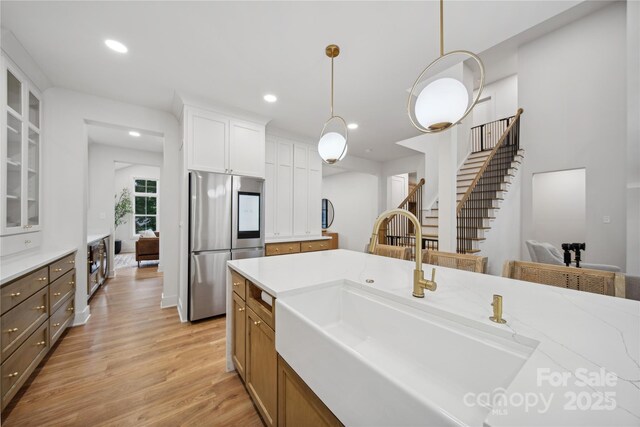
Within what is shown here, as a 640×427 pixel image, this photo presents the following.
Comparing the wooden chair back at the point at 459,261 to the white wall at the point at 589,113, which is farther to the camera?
the white wall at the point at 589,113

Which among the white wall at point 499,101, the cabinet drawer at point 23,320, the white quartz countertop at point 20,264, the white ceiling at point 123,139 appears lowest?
the cabinet drawer at point 23,320

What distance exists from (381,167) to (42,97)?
6.30m

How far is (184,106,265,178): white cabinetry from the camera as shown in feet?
9.73

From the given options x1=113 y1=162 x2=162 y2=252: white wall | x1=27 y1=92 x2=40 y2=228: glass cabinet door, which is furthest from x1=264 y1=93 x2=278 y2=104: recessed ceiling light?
x1=113 y1=162 x2=162 y2=252: white wall

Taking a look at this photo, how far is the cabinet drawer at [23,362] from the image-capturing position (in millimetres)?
1502

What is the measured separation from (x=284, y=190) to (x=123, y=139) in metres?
3.67

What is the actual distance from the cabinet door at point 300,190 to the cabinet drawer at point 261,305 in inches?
108

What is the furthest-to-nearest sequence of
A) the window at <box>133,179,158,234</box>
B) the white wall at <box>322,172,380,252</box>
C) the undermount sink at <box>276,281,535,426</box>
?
the window at <box>133,179,158,234</box> < the white wall at <box>322,172,380,252</box> < the undermount sink at <box>276,281,535,426</box>

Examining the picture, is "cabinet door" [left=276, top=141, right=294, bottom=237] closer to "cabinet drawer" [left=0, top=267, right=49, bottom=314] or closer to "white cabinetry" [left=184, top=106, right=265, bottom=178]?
"white cabinetry" [left=184, top=106, right=265, bottom=178]

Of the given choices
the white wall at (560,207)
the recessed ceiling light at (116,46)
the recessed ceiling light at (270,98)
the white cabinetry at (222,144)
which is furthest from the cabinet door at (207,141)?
the white wall at (560,207)

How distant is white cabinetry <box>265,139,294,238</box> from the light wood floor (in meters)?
1.69

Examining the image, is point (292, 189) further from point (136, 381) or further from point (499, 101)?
point (499, 101)

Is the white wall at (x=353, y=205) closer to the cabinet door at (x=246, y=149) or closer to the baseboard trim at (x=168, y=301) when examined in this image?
the cabinet door at (x=246, y=149)

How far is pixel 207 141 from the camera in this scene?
10.1 feet
